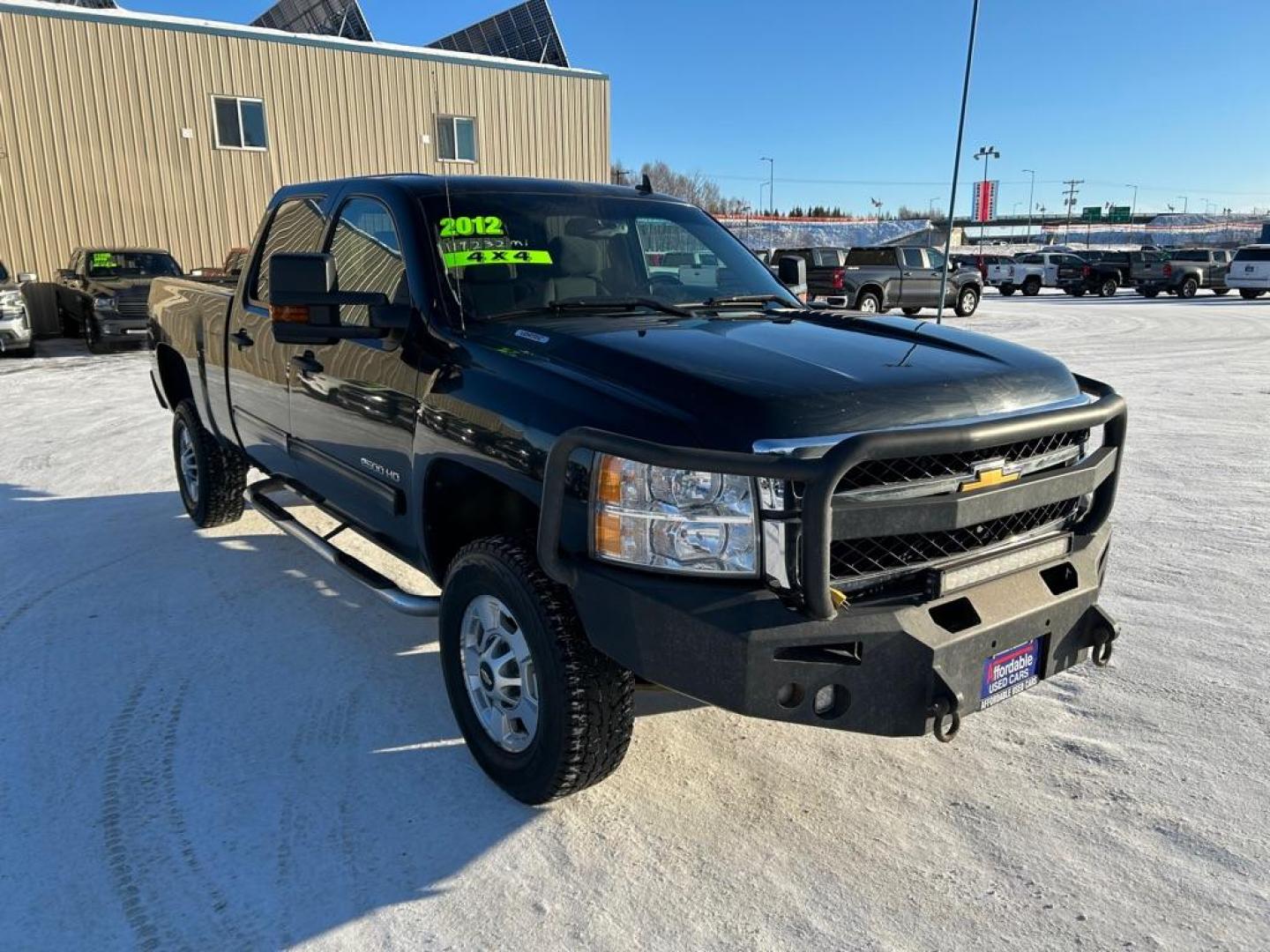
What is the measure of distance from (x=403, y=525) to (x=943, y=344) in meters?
2.06

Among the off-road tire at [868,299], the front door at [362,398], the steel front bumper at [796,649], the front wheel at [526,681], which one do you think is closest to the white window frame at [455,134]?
the off-road tire at [868,299]

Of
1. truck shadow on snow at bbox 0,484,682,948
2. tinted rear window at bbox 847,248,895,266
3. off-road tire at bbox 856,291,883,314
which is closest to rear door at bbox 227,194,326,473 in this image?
truck shadow on snow at bbox 0,484,682,948

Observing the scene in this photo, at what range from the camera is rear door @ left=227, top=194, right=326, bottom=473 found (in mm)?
4398

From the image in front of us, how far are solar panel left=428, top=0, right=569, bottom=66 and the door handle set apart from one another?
22.2 meters

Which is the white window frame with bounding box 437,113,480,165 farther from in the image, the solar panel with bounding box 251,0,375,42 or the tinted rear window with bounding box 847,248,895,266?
the tinted rear window with bounding box 847,248,895,266

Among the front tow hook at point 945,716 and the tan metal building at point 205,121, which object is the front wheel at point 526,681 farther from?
the tan metal building at point 205,121

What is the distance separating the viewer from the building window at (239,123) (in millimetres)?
19844

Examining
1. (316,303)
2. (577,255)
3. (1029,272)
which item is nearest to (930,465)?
(577,255)

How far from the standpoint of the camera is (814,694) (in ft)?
7.89

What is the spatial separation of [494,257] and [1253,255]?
34.4m

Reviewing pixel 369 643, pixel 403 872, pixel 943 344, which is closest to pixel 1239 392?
pixel 943 344

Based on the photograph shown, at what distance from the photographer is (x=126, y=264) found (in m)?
16.5

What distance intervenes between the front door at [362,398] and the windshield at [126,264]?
13779 mm

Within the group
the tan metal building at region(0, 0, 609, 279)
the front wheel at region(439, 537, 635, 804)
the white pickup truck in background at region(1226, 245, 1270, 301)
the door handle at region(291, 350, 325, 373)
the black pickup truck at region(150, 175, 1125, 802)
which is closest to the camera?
the black pickup truck at region(150, 175, 1125, 802)
